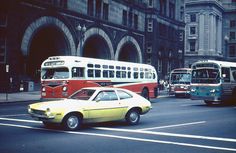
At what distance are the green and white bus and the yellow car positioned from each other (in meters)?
9.47

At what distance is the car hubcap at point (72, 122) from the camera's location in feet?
40.3

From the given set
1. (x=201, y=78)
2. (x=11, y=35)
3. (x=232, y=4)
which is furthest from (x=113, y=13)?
(x=232, y=4)

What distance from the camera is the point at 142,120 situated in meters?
15.6

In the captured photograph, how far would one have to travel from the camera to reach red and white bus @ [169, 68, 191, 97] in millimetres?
32094

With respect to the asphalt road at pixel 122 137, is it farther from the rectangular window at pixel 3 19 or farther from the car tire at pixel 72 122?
the rectangular window at pixel 3 19

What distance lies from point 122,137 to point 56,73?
30.9 ft

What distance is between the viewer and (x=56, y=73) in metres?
19.6

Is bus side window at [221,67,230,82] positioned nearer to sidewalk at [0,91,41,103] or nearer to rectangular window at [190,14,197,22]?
sidewalk at [0,91,41,103]

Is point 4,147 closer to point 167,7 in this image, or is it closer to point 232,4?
point 167,7

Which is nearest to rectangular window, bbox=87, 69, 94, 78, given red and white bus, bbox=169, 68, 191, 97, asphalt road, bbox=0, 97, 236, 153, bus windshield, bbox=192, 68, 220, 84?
asphalt road, bbox=0, 97, 236, 153

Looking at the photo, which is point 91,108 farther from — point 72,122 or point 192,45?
point 192,45

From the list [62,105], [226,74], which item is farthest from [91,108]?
[226,74]

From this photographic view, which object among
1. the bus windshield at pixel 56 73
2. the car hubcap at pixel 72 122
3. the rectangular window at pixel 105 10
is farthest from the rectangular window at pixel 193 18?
the car hubcap at pixel 72 122

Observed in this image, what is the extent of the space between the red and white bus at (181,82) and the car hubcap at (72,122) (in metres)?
21.0
